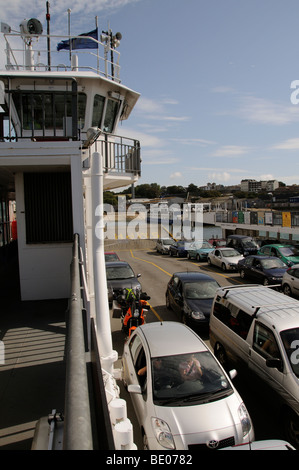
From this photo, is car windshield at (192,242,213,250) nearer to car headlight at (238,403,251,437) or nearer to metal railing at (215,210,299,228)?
metal railing at (215,210,299,228)

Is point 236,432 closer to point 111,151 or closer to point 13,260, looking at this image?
point 111,151

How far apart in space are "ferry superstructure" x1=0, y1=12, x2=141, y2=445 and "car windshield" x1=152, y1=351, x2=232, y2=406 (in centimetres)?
89

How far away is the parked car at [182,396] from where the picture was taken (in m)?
4.75

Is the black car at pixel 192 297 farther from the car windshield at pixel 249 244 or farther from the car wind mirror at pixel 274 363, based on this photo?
the car windshield at pixel 249 244

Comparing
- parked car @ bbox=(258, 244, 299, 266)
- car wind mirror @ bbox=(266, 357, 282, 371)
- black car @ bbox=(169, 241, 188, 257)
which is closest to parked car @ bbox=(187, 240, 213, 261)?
black car @ bbox=(169, 241, 188, 257)

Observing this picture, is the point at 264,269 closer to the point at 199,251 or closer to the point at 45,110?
the point at 199,251

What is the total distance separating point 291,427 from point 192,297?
624cm

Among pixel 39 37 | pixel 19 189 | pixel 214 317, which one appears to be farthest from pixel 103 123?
pixel 214 317

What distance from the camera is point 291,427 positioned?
5355mm

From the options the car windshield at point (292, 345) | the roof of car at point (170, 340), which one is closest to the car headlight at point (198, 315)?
the roof of car at point (170, 340)

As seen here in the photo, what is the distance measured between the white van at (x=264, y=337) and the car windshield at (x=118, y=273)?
656cm

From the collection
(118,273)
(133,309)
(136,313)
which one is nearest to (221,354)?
(136,313)
